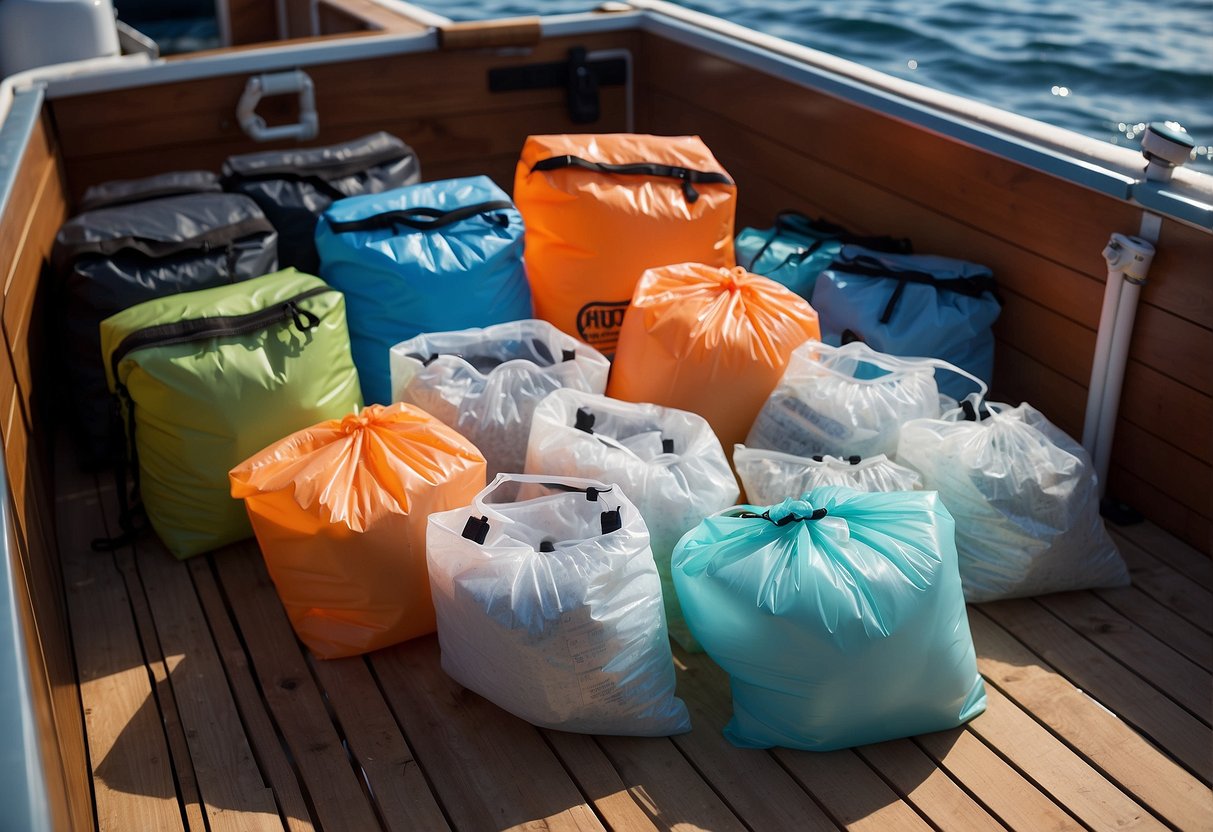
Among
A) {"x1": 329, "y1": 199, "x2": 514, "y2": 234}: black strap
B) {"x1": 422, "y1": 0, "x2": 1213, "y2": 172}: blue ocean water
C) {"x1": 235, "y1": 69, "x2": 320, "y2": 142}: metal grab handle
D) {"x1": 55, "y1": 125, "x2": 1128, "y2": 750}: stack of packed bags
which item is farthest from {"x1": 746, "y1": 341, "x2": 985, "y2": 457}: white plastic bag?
{"x1": 422, "y1": 0, "x2": 1213, "y2": 172}: blue ocean water

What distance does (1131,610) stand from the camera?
6.47ft

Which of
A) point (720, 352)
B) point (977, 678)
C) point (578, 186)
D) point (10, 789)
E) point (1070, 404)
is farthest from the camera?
point (578, 186)

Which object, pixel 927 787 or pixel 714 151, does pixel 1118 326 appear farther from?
pixel 714 151

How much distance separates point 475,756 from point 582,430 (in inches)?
22.5

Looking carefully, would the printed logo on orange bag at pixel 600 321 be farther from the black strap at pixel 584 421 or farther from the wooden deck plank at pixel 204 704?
the wooden deck plank at pixel 204 704

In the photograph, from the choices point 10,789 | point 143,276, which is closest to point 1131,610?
point 10,789

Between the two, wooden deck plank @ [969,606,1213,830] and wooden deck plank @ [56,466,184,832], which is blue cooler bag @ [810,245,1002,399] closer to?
wooden deck plank @ [969,606,1213,830]

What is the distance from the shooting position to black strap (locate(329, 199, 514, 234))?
2.38 meters

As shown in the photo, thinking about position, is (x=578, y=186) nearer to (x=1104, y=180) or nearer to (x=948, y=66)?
(x=1104, y=180)

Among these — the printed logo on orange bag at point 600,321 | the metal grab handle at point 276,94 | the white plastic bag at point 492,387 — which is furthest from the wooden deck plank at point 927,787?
the metal grab handle at point 276,94

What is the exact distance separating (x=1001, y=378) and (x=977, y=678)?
0.92 metres

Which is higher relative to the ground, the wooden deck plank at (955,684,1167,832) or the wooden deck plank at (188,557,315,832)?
the wooden deck plank at (955,684,1167,832)

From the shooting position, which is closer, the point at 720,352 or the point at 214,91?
the point at 720,352

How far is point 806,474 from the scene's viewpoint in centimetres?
192
